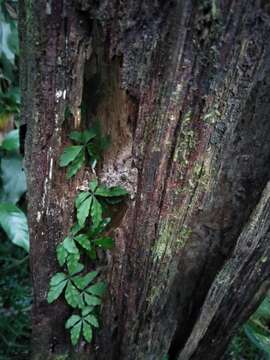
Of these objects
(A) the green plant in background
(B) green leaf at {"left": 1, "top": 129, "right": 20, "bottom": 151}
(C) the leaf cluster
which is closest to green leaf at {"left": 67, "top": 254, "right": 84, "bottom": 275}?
(C) the leaf cluster

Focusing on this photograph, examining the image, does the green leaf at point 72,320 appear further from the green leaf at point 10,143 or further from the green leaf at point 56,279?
the green leaf at point 10,143

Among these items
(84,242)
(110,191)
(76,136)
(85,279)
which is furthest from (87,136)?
(85,279)

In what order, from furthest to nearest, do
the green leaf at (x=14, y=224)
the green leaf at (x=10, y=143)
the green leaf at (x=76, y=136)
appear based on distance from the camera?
the green leaf at (x=10, y=143) → the green leaf at (x=14, y=224) → the green leaf at (x=76, y=136)

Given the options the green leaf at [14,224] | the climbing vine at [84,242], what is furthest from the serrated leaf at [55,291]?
the green leaf at [14,224]

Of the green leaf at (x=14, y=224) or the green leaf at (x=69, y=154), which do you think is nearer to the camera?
the green leaf at (x=69, y=154)

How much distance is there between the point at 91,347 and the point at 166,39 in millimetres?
828

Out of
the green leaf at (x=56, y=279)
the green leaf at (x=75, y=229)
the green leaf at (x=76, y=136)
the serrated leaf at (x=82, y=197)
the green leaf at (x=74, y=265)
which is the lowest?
the green leaf at (x=56, y=279)

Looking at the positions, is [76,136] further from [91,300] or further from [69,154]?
[91,300]

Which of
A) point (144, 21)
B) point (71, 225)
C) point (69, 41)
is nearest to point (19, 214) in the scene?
point (71, 225)

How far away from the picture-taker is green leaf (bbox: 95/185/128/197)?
987mm

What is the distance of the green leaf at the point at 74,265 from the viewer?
3.45ft

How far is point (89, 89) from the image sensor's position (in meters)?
0.93

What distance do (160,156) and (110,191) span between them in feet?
0.50

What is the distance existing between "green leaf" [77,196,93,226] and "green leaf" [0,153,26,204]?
27.9 inches
